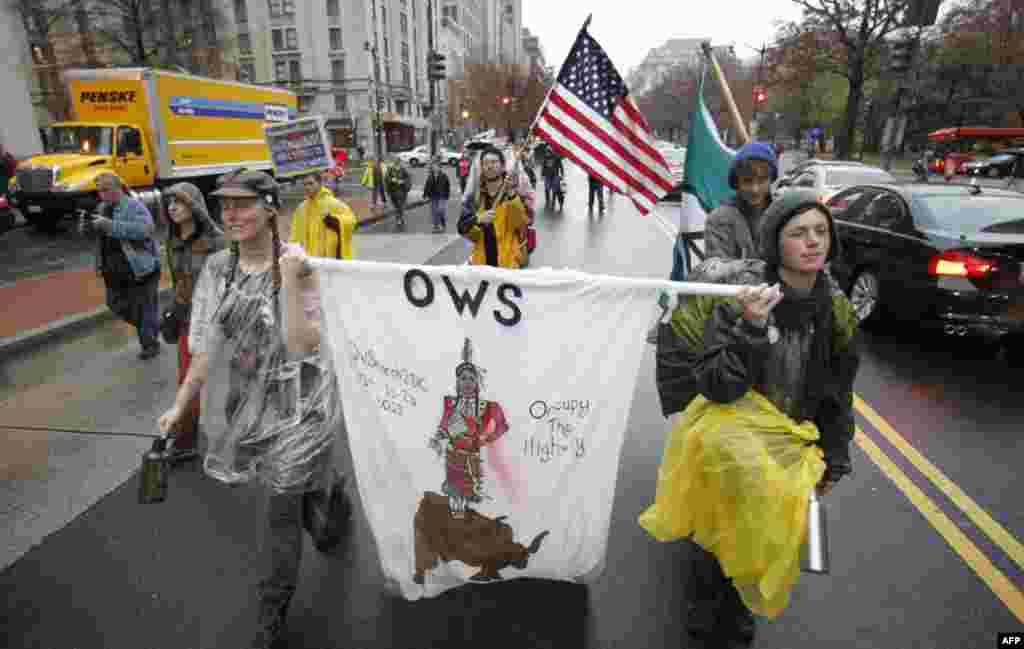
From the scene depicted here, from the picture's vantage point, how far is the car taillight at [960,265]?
17.0 feet

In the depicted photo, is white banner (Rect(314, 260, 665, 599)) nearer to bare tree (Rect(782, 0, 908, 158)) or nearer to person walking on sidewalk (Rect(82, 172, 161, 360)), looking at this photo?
person walking on sidewalk (Rect(82, 172, 161, 360))

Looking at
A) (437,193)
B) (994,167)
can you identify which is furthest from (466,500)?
(994,167)

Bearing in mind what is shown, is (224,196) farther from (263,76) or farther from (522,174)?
(263,76)

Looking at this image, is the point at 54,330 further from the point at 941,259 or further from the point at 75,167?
the point at 75,167

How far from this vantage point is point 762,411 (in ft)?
6.71

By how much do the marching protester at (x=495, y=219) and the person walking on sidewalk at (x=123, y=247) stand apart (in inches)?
119

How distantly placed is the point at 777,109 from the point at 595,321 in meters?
69.2

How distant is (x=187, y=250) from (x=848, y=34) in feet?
137

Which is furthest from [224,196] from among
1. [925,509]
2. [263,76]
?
[263,76]

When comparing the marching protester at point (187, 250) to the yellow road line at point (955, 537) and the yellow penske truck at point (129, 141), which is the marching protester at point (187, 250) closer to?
the yellow road line at point (955, 537)

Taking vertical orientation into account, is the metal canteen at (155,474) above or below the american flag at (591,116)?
below

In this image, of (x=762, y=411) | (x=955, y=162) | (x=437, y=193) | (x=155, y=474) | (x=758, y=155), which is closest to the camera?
(x=762, y=411)

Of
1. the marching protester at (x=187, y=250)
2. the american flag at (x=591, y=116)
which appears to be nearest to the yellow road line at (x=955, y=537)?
the american flag at (x=591, y=116)

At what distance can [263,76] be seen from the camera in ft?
188
